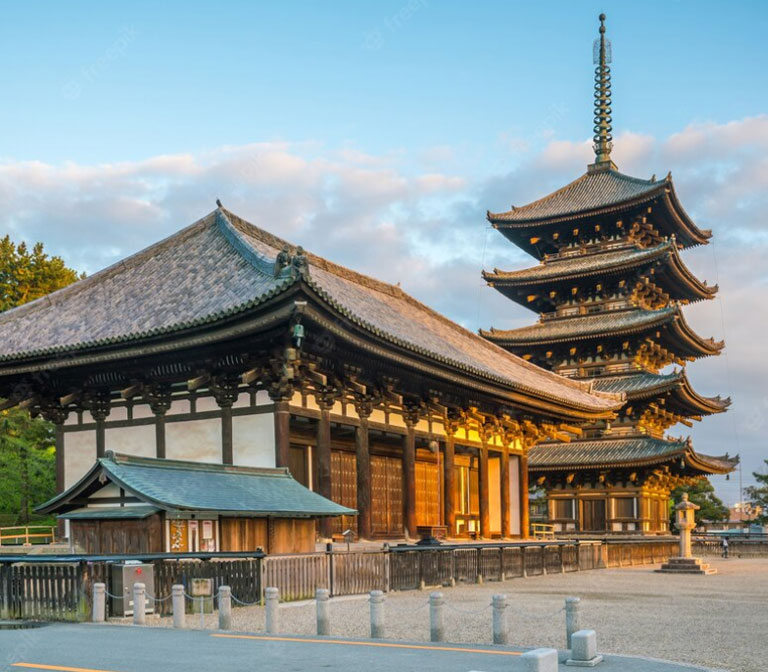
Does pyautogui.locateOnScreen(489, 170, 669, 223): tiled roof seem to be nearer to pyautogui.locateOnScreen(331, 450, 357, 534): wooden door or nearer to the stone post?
the stone post

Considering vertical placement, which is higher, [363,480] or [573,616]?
[363,480]

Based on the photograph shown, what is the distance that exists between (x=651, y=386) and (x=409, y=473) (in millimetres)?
21795

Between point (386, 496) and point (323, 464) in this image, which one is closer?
point (323, 464)

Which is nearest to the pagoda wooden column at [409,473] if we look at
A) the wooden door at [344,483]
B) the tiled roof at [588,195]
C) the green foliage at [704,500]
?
the wooden door at [344,483]

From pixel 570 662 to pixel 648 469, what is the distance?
37.4 metres

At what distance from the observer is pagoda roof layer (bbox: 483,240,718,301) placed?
4944 cm

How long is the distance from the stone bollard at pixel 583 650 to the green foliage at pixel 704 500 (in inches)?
2714

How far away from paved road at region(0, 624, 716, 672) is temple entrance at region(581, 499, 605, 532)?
3742 centimetres

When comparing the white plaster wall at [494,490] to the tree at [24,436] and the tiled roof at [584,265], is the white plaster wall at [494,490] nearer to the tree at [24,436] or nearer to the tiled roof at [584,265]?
the tiled roof at [584,265]

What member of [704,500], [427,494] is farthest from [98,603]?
[704,500]

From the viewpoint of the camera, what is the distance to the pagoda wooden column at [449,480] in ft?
106

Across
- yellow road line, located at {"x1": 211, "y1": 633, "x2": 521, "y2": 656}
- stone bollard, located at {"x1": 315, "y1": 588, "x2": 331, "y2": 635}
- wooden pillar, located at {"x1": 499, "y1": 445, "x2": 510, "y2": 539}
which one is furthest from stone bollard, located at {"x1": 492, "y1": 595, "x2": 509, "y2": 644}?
wooden pillar, located at {"x1": 499, "y1": 445, "x2": 510, "y2": 539}

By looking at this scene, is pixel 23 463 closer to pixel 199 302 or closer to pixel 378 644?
pixel 199 302

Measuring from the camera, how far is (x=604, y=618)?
59.5ft
